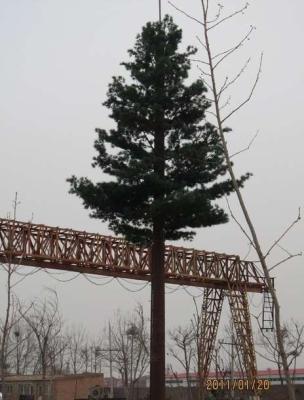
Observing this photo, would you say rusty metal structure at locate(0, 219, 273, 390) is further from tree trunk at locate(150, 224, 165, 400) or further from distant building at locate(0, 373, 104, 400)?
distant building at locate(0, 373, 104, 400)

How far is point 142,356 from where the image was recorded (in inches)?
1581

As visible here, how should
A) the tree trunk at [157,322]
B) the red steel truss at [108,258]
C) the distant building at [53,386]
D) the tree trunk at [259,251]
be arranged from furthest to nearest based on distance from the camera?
the distant building at [53,386], the red steel truss at [108,258], the tree trunk at [157,322], the tree trunk at [259,251]

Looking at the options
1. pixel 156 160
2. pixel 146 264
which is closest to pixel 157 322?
pixel 156 160

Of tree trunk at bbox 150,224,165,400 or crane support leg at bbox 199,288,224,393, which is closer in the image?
tree trunk at bbox 150,224,165,400

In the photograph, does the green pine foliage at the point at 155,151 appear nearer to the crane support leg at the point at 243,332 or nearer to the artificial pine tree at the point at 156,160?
the artificial pine tree at the point at 156,160

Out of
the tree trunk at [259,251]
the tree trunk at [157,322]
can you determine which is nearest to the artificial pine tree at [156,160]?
the tree trunk at [157,322]

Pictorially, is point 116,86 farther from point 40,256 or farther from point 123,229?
point 40,256

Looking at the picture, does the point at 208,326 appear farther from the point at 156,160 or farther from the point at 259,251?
the point at 259,251

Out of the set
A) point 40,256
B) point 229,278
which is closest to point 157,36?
point 40,256

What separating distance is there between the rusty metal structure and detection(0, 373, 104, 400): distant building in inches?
488

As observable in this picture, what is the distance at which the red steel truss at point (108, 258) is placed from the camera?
22.0m

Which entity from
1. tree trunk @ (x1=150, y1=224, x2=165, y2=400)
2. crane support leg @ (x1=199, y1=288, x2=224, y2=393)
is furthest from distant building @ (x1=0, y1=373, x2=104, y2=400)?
tree trunk @ (x1=150, y1=224, x2=165, y2=400)

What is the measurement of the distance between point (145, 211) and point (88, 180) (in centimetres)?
173

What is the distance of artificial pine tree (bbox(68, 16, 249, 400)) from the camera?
1522cm
